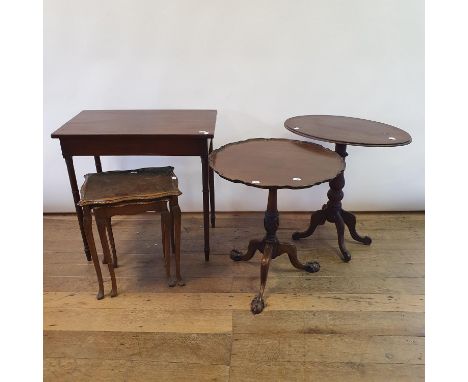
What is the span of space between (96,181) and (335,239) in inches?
61.8

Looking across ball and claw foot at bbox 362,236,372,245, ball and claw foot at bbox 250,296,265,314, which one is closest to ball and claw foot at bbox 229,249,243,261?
ball and claw foot at bbox 250,296,265,314

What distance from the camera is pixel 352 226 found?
2457 mm

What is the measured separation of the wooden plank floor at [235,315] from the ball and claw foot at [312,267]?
40mm

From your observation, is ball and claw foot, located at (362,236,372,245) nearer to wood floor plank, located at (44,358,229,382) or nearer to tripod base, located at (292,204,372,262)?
tripod base, located at (292,204,372,262)

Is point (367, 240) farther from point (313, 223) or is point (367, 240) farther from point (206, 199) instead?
point (206, 199)

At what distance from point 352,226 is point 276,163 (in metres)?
0.93

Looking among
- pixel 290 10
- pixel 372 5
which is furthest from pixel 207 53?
pixel 372 5

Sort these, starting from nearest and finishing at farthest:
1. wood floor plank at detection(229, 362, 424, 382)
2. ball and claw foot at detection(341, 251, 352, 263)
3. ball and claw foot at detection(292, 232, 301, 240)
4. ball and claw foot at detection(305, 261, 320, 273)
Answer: wood floor plank at detection(229, 362, 424, 382) < ball and claw foot at detection(305, 261, 320, 273) < ball and claw foot at detection(341, 251, 352, 263) < ball and claw foot at detection(292, 232, 301, 240)

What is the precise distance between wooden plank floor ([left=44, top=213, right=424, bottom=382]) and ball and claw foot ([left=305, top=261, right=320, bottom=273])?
0.04 metres

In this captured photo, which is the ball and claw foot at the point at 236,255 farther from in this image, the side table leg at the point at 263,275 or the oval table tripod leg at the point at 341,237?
the oval table tripod leg at the point at 341,237

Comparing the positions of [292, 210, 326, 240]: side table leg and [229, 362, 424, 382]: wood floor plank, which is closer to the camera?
[229, 362, 424, 382]: wood floor plank

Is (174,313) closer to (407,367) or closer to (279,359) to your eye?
(279,359)

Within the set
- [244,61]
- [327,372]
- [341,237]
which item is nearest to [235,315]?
[327,372]

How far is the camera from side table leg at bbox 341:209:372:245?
2.44 meters
